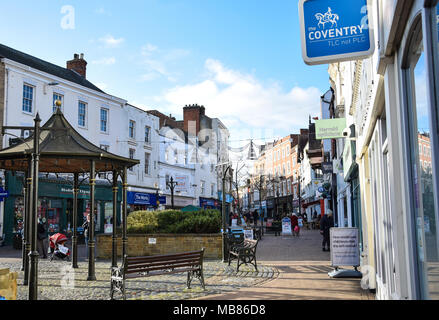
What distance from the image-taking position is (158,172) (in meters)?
38.3

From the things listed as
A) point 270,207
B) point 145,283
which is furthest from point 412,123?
point 270,207

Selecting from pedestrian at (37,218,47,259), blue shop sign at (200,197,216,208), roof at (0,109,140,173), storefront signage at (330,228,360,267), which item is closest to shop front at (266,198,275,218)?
blue shop sign at (200,197,216,208)

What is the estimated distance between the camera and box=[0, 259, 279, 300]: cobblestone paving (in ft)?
28.3

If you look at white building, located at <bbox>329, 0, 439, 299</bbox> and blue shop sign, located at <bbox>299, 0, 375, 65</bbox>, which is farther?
blue shop sign, located at <bbox>299, 0, 375, 65</bbox>

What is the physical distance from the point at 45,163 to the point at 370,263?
10.4 metres

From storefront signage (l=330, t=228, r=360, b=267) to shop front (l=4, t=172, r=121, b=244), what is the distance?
1360 centimetres

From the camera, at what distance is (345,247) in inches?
402

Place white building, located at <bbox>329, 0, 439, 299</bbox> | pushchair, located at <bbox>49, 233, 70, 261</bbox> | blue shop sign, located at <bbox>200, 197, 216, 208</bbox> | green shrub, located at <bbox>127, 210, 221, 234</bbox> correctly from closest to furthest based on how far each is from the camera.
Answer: white building, located at <bbox>329, 0, 439, 299</bbox> → pushchair, located at <bbox>49, 233, 70, 261</bbox> → green shrub, located at <bbox>127, 210, 221, 234</bbox> → blue shop sign, located at <bbox>200, 197, 216, 208</bbox>

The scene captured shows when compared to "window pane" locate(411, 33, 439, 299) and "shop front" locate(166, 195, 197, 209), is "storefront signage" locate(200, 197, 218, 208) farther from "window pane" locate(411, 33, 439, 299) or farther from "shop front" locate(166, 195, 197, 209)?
"window pane" locate(411, 33, 439, 299)

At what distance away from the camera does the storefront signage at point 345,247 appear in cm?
1019

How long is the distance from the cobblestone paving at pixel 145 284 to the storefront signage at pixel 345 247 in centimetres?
170

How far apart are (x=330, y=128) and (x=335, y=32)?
876cm

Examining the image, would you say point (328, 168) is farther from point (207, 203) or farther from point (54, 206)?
point (207, 203)

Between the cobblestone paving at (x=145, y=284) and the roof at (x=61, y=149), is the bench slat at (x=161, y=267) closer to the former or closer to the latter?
the cobblestone paving at (x=145, y=284)
